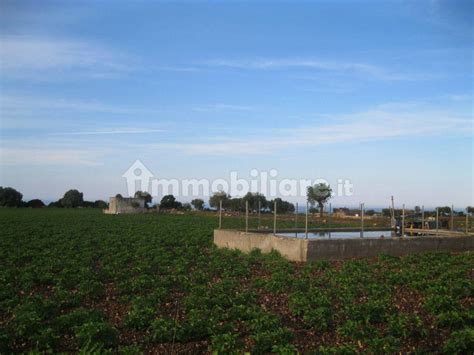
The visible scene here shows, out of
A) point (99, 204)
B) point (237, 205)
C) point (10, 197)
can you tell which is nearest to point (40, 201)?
point (10, 197)

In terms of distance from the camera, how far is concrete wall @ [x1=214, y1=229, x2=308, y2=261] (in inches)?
614

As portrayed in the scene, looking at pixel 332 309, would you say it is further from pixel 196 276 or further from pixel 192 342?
pixel 196 276

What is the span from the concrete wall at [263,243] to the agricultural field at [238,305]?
57 cm

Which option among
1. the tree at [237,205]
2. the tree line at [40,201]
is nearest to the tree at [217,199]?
the tree at [237,205]

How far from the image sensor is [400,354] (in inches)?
271

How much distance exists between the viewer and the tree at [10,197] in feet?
348

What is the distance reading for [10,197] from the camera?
357 feet

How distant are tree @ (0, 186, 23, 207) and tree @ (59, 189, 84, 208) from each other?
9487mm

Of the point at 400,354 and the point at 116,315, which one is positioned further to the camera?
the point at 116,315

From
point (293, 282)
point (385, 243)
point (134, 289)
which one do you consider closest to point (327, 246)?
point (385, 243)

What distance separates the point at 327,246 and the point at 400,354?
881 centimetres

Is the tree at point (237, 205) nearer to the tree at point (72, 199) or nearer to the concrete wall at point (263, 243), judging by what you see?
the tree at point (72, 199)

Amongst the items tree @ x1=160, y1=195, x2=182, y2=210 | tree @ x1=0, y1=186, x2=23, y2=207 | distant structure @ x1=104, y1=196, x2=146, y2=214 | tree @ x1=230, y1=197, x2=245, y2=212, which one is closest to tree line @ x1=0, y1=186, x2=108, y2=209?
tree @ x1=0, y1=186, x2=23, y2=207

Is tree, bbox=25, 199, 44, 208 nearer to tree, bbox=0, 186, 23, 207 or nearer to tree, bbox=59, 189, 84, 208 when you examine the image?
tree, bbox=0, 186, 23, 207
